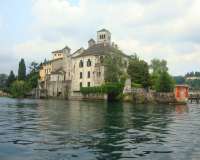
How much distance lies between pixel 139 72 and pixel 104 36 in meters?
30.9

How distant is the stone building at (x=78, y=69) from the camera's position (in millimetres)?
106125

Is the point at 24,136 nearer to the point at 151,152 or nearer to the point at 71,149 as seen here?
the point at 71,149

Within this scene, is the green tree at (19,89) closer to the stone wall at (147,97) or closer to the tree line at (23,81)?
the tree line at (23,81)

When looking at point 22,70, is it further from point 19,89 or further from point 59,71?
point 59,71

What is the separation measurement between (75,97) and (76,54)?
54.5ft

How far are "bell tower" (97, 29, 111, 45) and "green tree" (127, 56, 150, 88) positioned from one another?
1100 inches

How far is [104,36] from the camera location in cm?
12006

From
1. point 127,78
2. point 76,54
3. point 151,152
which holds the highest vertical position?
point 76,54

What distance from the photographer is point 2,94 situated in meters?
160

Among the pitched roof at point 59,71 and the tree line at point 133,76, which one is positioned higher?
the pitched roof at point 59,71

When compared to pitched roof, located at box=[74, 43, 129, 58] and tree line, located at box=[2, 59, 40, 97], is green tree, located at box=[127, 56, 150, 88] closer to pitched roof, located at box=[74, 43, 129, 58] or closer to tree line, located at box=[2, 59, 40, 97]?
pitched roof, located at box=[74, 43, 129, 58]

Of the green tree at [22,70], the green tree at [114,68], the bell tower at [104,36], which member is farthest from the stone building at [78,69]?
the green tree at [22,70]

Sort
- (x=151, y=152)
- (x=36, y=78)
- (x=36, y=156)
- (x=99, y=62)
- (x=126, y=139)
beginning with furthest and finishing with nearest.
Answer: (x=36, y=78)
(x=99, y=62)
(x=126, y=139)
(x=151, y=152)
(x=36, y=156)

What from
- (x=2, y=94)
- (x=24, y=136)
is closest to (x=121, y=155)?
(x=24, y=136)
